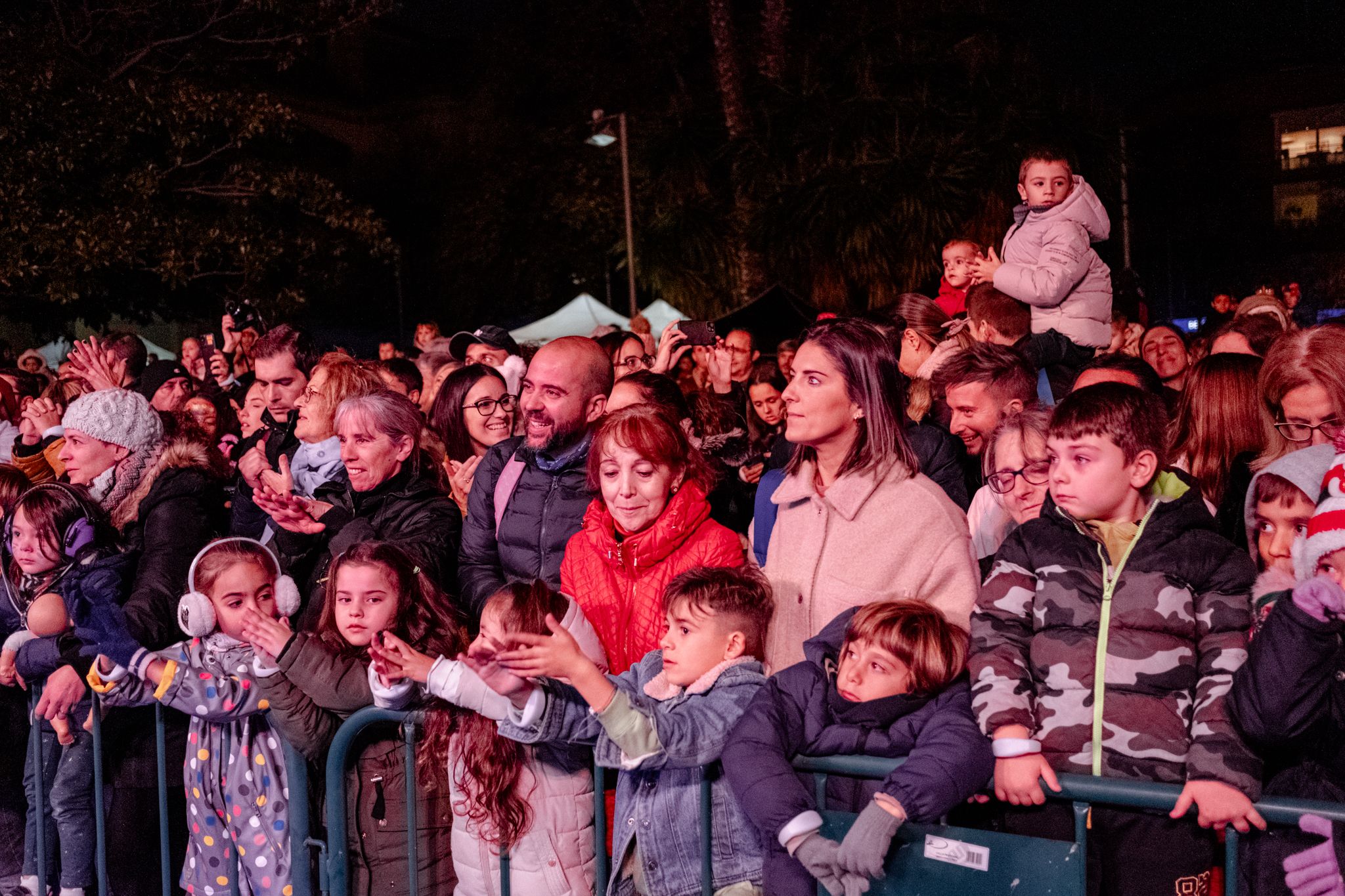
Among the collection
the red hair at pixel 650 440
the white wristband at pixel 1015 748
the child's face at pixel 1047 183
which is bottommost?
the white wristband at pixel 1015 748

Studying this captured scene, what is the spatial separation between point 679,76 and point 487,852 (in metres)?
20.4

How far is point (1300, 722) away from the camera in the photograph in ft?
8.10

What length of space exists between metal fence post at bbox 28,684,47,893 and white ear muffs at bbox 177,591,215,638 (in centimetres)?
87

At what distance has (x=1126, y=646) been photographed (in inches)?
107

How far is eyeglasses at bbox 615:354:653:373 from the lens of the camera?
22.9 ft

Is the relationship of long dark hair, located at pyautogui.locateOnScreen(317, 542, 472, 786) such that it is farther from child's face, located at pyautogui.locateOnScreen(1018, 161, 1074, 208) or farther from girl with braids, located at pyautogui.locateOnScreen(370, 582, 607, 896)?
child's face, located at pyautogui.locateOnScreen(1018, 161, 1074, 208)

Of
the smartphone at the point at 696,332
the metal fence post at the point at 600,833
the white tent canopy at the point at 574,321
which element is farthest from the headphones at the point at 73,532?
the white tent canopy at the point at 574,321

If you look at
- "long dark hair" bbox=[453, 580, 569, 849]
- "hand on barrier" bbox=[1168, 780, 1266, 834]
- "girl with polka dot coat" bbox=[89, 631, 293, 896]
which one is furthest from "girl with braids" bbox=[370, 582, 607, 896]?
"hand on barrier" bbox=[1168, 780, 1266, 834]

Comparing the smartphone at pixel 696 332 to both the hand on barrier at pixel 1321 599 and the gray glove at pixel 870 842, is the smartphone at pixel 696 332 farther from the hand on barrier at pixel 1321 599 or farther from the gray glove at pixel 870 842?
the hand on barrier at pixel 1321 599

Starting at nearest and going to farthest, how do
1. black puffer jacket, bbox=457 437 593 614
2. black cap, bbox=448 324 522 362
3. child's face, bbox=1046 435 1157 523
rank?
child's face, bbox=1046 435 1157 523, black puffer jacket, bbox=457 437 593 614, black cap, bbox=448 324 522 362

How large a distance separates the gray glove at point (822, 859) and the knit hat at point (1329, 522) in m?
1.17

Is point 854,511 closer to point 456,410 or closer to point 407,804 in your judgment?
point 407,804

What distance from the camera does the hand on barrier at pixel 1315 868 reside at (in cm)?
233

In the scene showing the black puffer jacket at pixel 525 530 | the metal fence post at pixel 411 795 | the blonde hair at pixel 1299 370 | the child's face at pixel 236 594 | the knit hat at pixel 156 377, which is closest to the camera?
the metal fence post at pixel 411 795
